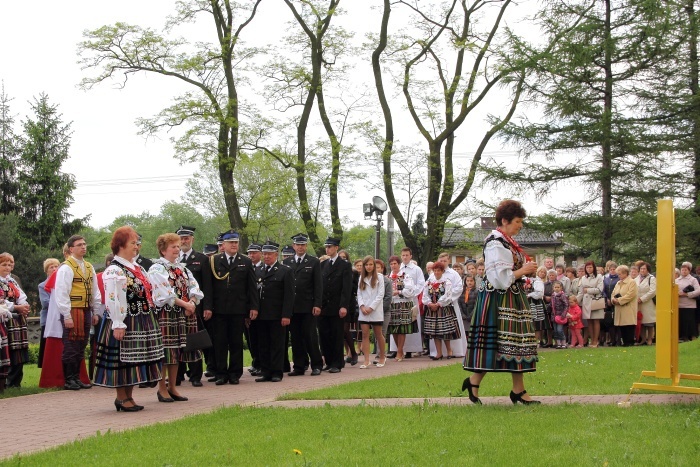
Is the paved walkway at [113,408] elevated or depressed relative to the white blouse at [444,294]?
depressed

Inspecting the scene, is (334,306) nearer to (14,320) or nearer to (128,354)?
(14,320)

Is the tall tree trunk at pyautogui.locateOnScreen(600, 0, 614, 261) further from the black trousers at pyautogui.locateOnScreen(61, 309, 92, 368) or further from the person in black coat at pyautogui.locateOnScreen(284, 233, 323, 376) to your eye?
the black trousers at pyautogui.locateOnScreen(61, 309, 92, 368)

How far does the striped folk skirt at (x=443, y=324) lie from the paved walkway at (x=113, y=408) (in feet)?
13.4

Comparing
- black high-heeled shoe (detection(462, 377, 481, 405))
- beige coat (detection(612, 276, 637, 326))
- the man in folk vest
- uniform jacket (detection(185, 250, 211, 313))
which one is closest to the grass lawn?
black high-heeled shoe (detection(462, 377, 481, 405))

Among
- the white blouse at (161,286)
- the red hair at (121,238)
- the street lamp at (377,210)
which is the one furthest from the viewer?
the street lamp at (377,210)

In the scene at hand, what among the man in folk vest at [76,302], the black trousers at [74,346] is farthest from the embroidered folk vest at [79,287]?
the black trousers at [74,346]

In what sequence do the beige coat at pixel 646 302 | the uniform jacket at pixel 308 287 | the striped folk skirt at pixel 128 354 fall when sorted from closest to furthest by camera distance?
the striped folk skirt at pixel 128 354, the uniform jacket at pixel 308 287, the beige coat at pixel 646 302

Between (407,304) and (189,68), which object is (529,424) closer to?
(407,304)

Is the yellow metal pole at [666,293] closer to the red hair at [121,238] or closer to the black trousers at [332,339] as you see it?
the red hair at [121,238]

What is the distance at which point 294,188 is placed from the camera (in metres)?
32.1

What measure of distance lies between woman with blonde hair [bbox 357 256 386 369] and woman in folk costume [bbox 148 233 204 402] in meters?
4.66

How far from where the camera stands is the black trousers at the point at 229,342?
13.0 metres

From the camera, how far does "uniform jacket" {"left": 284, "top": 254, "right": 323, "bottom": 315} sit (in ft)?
46.4

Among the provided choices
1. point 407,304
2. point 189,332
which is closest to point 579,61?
point 407,304
